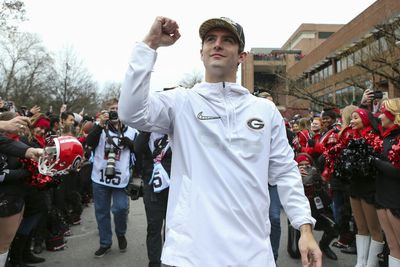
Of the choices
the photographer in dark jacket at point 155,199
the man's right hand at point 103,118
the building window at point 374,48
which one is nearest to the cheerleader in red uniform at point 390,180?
the photographer in dark jacket at point 155,199

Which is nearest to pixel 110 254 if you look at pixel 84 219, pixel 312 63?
pixel 84 219

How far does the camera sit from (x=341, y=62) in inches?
1644

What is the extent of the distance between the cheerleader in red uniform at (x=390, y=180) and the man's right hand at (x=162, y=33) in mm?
3245

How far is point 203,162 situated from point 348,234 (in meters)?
5.31

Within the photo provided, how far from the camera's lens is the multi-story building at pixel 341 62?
1955 cm

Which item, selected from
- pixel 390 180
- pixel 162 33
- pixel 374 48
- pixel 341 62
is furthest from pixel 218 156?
pixel 341 62

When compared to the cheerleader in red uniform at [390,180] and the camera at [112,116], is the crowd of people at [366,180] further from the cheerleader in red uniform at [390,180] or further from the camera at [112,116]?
A: the camera at [112,116]

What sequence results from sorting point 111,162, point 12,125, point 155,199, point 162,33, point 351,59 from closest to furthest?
point 162,33 < point 12,125 < point 155,199 < point 111,162 < point 351,59

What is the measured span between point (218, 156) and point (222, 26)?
2.52ft

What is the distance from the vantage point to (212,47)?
2379 mm

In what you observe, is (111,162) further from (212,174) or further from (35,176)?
(212,174)

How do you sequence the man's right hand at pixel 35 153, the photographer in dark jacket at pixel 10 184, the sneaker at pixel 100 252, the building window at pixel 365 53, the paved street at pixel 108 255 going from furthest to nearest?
the building window at pixel 365 53 < the sneaker at pixel 100 252 < the paved street at pixel 108 255 < the photographer in dark jacket at pixel 10 184 < the man's right hand at pixel 35 153

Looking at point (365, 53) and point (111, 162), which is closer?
point (111, 162)

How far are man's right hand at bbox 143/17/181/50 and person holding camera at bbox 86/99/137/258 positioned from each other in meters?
4.24
